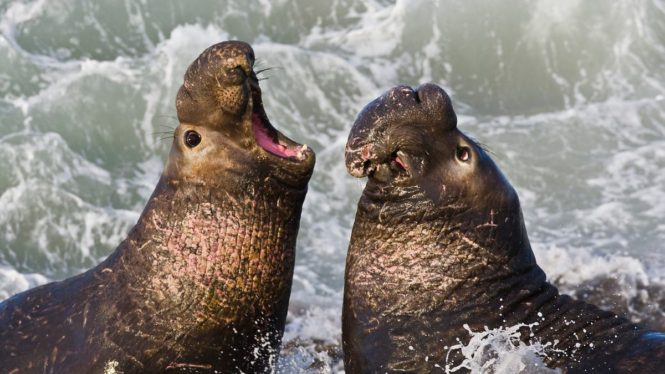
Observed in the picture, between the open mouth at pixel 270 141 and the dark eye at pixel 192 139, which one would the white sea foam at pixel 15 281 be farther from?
the open mouth at pixel 270 141

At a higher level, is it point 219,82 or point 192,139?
point 219,82

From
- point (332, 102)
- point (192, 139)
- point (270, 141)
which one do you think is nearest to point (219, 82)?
point (192, 139)

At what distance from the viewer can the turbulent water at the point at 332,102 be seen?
13828 millimetres

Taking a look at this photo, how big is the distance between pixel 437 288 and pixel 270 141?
1.50m

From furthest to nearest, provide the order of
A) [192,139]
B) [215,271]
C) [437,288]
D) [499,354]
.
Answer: [192,139]
[215,271]
[437,288]
[499,354]

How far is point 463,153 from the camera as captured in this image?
6.91 m

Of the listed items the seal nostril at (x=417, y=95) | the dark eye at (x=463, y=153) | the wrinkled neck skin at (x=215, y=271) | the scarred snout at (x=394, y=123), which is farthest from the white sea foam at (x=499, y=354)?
the wrinkled neck skin at (x=215, y=271)

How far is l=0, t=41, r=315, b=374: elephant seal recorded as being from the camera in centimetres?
739

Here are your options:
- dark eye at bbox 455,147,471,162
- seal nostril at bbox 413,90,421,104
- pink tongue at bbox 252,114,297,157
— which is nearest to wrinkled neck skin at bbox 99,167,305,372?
pink tongue at bbox 252,114,297,157

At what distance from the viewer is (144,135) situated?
625 inches

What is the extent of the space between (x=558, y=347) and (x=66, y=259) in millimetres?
8369

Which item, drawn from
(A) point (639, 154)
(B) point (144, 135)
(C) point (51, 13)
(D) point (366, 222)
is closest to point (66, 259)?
(B) point (144, 135)

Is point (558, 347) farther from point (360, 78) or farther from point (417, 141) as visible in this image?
point (360, 78)

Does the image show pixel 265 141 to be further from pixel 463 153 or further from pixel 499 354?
pixel 499 354
